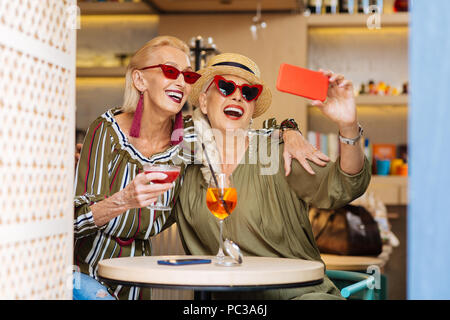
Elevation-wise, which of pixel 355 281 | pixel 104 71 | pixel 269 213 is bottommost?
pixel 355 281

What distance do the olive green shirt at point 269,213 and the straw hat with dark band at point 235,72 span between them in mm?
252

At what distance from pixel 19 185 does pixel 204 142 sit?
1.10 meters

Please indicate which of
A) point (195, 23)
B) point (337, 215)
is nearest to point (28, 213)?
point (337, 215)

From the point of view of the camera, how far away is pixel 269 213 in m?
2.37

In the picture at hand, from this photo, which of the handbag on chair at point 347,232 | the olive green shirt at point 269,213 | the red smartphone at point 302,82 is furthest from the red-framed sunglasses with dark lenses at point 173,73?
the handbag on chair at point 347,232

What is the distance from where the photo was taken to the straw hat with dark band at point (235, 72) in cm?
250

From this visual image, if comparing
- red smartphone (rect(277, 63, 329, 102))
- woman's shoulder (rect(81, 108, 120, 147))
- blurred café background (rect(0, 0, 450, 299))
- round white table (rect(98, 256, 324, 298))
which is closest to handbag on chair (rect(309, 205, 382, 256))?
blurred café background (rect(0, 0, 450, 299))

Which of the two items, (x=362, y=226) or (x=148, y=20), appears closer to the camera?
(x=362, y=226)

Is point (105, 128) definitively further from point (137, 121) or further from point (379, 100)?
point (379, 100)

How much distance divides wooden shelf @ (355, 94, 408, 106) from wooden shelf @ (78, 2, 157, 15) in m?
1.73

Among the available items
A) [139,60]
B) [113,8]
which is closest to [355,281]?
[139,60]

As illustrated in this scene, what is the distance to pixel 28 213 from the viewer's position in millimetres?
1496

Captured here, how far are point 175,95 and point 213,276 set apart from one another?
1152mm

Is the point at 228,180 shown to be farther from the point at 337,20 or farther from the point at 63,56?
the point at 337,20
